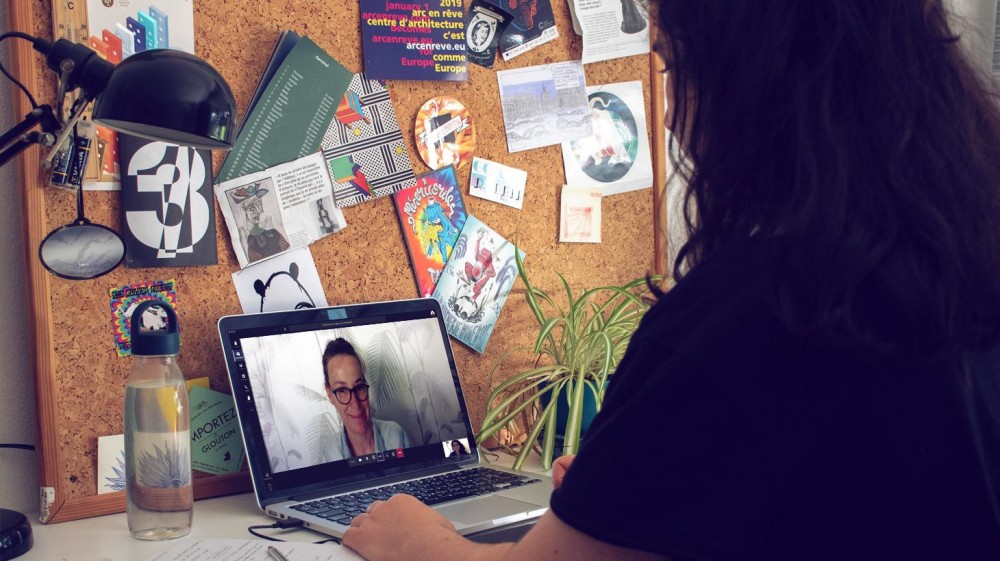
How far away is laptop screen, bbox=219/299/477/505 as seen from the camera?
1030 mm

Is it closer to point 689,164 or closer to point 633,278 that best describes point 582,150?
point 633,278

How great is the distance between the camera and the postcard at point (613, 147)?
145cm

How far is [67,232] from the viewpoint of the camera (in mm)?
972

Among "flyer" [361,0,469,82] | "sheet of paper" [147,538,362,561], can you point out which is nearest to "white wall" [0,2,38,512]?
"sheet of paper" [147,538,362,561]

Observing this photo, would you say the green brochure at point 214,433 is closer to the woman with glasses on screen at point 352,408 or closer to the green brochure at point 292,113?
the woman with glasses on screen at point 352,408

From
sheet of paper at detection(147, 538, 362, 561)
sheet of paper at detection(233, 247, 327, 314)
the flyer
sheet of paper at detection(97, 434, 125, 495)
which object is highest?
the flyer

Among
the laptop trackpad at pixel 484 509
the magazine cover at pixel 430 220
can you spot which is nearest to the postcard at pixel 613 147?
the magazine cover at pixel 430 220

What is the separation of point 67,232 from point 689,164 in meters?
0.68

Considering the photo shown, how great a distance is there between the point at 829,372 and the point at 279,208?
31.9 inches

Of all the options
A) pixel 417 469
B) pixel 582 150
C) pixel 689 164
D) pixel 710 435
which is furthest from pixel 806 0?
pixel 582 150

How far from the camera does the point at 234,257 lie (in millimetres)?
1110

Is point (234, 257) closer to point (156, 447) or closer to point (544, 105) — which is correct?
point (156, 447)

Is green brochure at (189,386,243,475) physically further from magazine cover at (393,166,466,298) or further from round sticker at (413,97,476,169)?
round sticker at (413,97,476,169)

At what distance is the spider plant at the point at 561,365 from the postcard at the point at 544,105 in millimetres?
206
